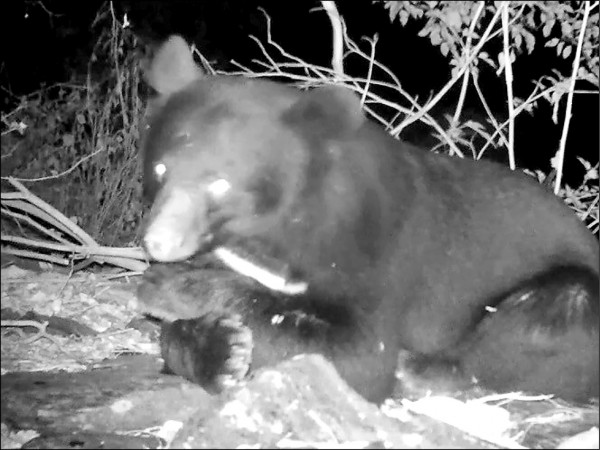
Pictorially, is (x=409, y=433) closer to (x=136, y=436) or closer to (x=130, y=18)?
(x=136, y=436)

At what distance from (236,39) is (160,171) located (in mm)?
9604

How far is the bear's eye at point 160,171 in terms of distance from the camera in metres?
3.30

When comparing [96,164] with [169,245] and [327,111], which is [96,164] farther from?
[327,111]

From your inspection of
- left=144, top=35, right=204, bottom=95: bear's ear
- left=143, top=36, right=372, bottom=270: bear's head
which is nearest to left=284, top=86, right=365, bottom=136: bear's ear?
left=143, top=36, right=372, bottom=270: bear's head

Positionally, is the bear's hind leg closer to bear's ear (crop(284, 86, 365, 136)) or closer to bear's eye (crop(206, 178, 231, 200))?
bear's ear (crop(284, 86, 365, 136))

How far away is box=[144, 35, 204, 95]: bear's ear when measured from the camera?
3.60m

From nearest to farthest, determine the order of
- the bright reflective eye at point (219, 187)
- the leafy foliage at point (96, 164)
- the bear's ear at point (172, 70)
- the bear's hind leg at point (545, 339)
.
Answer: the bright reflective eye at point (219, 187) → the bear's ear at point (172, 70) → the bear's hind leg at point (545, 339) → the leafy foliage at point (96, 164)

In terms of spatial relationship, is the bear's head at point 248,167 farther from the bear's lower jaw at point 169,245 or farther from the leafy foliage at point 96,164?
the leafy foliage at point 96,164

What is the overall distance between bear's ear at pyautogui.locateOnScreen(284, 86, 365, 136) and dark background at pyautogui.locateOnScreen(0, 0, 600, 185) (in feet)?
26.1

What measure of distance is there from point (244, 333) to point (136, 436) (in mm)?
601

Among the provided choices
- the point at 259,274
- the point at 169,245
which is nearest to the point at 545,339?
the point at 259,274

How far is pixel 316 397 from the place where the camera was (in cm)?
300

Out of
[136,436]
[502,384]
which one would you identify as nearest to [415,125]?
[502,384]

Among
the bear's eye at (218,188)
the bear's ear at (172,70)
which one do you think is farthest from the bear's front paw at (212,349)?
the bear's ear at (172,70)
